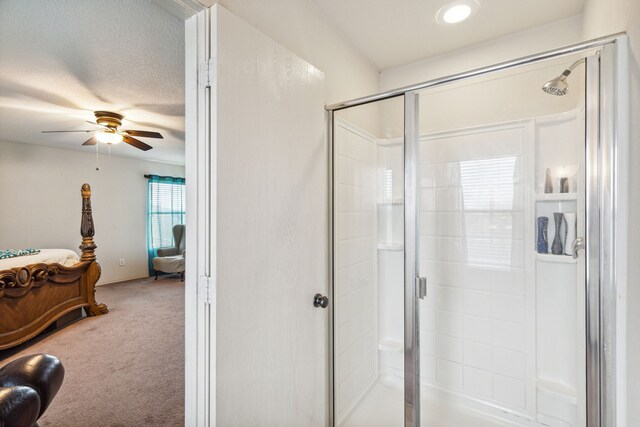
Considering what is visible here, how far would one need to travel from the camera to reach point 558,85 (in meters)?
1.39

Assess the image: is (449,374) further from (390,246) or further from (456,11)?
(456,11)

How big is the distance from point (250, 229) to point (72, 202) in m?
4.44

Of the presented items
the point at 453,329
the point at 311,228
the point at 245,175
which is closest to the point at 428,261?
the point at 453,329

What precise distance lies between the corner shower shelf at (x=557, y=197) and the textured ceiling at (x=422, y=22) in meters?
1.06

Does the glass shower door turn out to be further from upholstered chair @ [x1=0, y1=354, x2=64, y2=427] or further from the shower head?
upholstered chair @ [x1=0, y1=354, x2=64, y2=427]

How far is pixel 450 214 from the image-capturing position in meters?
1.92

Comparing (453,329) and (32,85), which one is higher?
(32,85)

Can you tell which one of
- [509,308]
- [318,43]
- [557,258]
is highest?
[318,43]

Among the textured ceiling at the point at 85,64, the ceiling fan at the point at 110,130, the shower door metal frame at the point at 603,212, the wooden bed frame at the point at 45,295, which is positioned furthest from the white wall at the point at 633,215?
the wooden bed frame at the point at 45,295

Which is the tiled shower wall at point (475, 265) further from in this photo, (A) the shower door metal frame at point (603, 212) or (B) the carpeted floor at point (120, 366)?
(B) the carpeted floor at point (120, 366)

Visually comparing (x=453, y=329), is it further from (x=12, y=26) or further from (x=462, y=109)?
(x=12, y=26)

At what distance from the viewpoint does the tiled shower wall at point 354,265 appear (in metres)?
1.75

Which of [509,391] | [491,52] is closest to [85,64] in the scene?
[491,52]

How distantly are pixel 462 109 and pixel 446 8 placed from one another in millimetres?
563
